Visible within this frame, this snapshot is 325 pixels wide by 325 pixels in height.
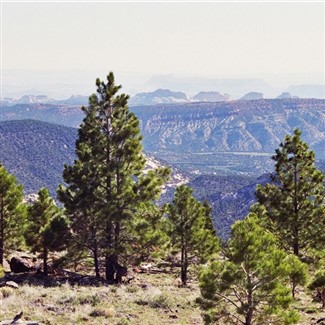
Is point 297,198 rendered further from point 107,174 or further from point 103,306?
point 103,306

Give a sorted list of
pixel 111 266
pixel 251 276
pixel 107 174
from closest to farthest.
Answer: pixel 251 276 < pixel 107 174 < pixel 111 266

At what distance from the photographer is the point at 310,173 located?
114ft

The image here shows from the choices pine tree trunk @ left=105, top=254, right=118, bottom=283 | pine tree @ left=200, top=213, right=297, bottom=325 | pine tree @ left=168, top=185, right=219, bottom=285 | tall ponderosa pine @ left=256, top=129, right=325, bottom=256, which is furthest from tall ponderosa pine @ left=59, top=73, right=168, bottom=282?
pine tree @ left=200, top=213, right=297, bottom=325

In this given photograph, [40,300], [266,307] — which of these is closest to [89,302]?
[40,300]

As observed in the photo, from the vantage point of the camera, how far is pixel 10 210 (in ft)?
124

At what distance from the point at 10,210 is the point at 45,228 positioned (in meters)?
4.55

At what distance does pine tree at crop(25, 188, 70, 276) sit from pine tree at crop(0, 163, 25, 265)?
82.7 inches

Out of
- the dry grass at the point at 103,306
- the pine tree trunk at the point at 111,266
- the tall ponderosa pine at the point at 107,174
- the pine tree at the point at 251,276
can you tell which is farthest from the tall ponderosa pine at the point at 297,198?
the pine tree at the point at 251,276

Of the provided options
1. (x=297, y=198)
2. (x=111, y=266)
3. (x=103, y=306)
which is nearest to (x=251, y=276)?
(x=103, y=306)

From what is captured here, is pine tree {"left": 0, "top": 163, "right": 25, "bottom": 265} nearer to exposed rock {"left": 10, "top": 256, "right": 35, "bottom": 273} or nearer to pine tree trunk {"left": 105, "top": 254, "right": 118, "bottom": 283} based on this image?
exposed rock {"left": 10, "top": 256, "right": 35, "bottom": 273}

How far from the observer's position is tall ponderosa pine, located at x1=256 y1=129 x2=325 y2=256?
113ft

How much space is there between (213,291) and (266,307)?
2058mm

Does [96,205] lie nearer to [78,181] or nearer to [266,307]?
[78,181]

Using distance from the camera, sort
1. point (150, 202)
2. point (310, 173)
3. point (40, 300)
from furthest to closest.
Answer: point (150, 202), point (310, 173), point (40, 300)
